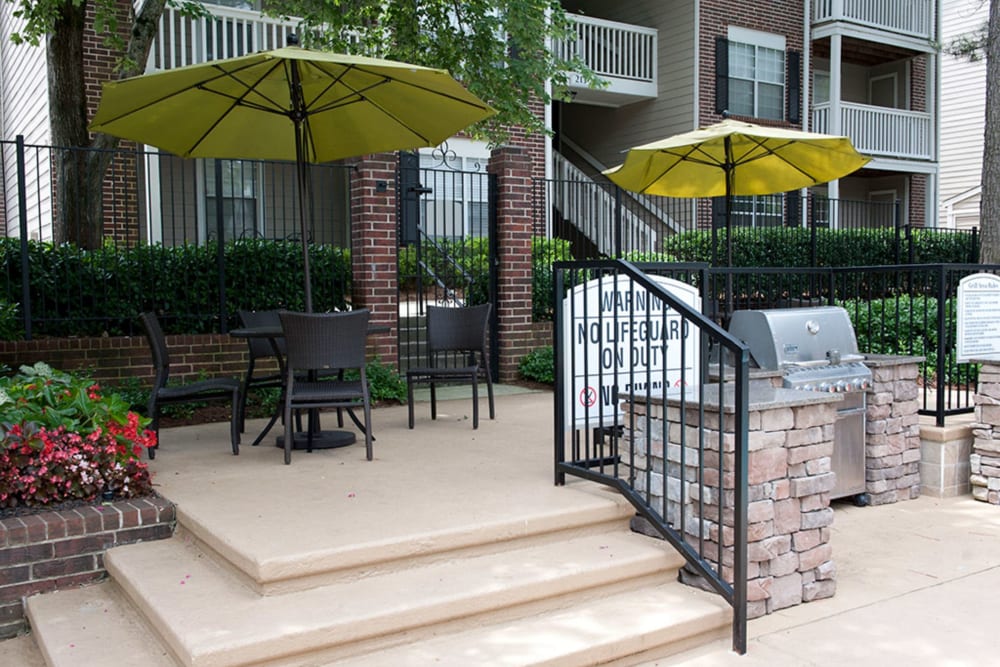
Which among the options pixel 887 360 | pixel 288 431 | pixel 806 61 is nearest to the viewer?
pixel 288 431

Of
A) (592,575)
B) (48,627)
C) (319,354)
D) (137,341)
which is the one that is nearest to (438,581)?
(592,575)

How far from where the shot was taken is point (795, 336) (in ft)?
16.9

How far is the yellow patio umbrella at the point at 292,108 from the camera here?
4.76 metres

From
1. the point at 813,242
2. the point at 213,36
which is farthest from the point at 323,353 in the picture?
the point at 813,242

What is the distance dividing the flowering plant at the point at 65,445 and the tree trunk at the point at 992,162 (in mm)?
9687

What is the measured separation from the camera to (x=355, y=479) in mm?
4770

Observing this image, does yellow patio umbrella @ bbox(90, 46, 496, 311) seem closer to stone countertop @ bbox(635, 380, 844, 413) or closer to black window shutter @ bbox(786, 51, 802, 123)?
stone countertop @ bbox(635, 380, 844, 413)

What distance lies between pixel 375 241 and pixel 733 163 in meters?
3.32

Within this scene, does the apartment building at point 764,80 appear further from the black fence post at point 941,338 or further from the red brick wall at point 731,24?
the black fence post at point 941,338

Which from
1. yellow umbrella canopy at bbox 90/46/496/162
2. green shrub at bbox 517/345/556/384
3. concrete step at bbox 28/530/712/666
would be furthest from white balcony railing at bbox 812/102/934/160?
concrete step at bbox 28/530/712/666

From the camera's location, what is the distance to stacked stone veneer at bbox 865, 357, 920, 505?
17.9 feet

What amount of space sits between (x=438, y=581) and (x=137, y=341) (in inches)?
188

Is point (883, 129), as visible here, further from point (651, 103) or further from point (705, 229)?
point (705, 229)

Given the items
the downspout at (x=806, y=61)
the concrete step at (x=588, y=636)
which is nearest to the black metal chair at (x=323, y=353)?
the concrete step at (x=588, y=636)
